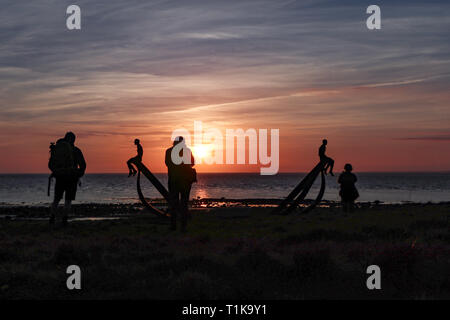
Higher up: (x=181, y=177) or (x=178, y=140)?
(x=178, y=140)

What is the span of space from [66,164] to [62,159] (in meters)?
0.19

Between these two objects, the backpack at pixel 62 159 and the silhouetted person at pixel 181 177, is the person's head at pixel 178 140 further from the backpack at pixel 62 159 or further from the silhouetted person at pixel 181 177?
the backpack at pixel 62 159

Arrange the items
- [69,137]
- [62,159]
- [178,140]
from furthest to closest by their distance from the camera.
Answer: [69,137], [62,159], [178,140]

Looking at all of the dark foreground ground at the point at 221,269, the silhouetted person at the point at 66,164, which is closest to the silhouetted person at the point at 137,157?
the silhouetted person at the point at 66,164

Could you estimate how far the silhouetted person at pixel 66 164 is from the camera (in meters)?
14.7

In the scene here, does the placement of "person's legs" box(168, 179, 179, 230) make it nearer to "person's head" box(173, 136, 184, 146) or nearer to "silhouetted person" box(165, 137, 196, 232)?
"silhouetted person" box(165, 137, 196, 232)

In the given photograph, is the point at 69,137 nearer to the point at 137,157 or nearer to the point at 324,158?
the point at 137,157

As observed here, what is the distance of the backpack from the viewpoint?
576 inches

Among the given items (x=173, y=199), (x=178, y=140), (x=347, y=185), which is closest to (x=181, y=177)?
(x=173, y=199)

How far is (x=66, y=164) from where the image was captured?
579 inches

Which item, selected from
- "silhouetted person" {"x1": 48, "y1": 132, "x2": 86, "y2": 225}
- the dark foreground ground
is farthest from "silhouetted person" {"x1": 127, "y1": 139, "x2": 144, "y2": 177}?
the dark foreground ground
